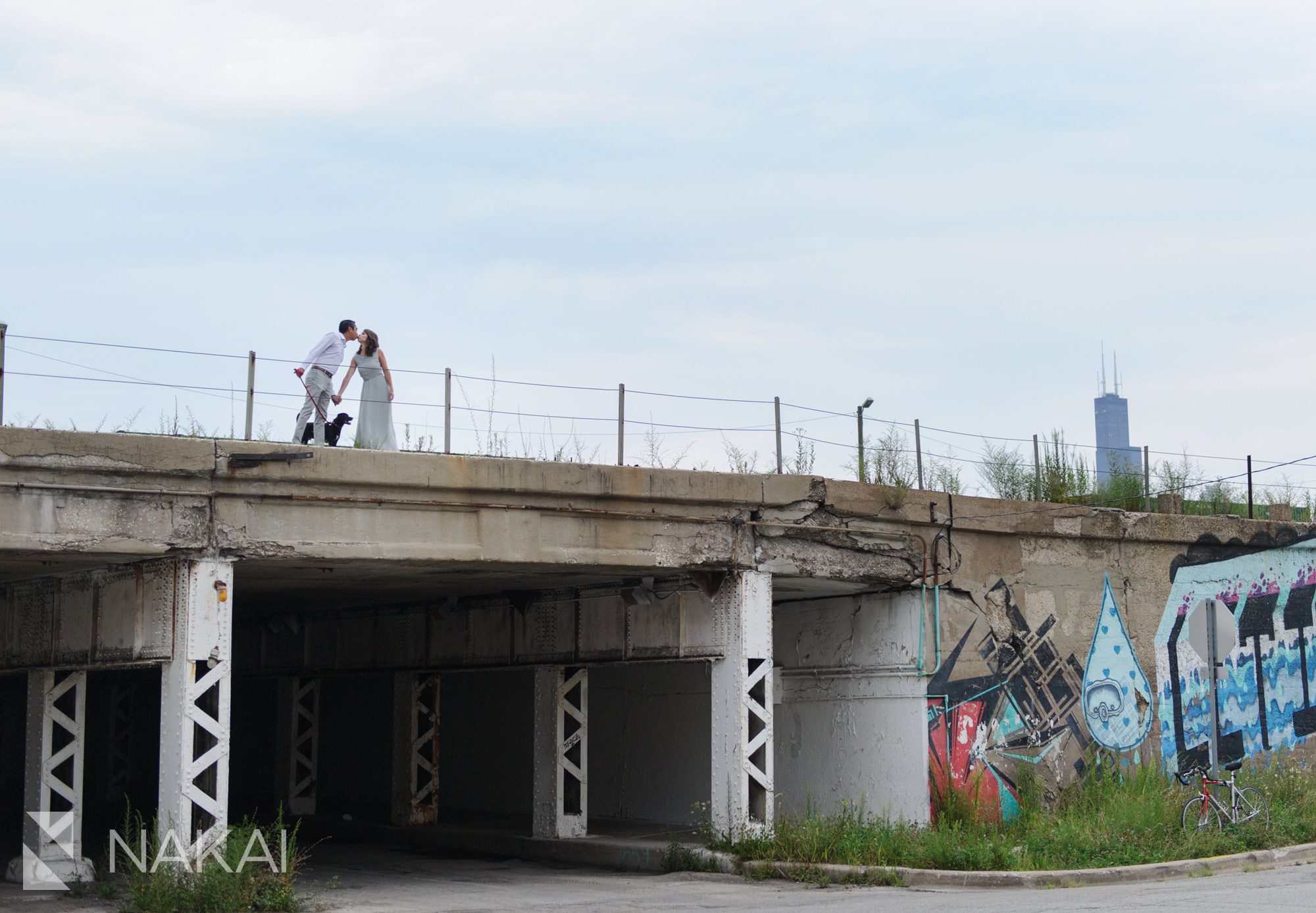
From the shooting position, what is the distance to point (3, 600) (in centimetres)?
1788

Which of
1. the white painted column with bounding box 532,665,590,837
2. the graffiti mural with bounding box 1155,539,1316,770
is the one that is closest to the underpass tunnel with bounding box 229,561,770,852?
the white painted column with bounding box 532,665,590,837

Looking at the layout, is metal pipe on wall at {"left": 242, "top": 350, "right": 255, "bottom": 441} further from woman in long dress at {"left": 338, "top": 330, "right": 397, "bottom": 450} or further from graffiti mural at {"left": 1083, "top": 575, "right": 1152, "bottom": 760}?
graffiti mural at {"left": 1083, "top": 575, "right": 1152, "bottom": 760}

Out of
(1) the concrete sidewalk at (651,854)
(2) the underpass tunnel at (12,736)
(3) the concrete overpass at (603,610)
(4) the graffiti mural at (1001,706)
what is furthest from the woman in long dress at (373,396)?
(2) the underpass tunnel at (12,736)

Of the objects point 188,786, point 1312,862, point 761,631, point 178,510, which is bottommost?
point 1312,862

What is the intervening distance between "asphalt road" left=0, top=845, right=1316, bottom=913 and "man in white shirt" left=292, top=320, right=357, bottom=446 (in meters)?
4.82

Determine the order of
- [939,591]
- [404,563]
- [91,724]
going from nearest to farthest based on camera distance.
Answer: [404,563] → [939,591] → [91,724]

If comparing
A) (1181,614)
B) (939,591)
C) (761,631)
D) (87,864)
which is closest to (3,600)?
(87,864)

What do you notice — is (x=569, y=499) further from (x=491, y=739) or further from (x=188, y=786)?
(x=491, y=739)

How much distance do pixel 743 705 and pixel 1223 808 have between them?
5.69 meters

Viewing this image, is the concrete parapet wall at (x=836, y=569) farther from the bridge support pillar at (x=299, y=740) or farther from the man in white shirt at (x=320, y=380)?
the bridge support pillar at (x=299, y=740)

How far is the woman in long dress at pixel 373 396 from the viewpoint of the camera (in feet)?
52.5

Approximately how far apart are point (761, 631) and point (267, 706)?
17.2m

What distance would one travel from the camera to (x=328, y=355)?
16047 mm

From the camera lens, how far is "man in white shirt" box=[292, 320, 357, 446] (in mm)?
15750
